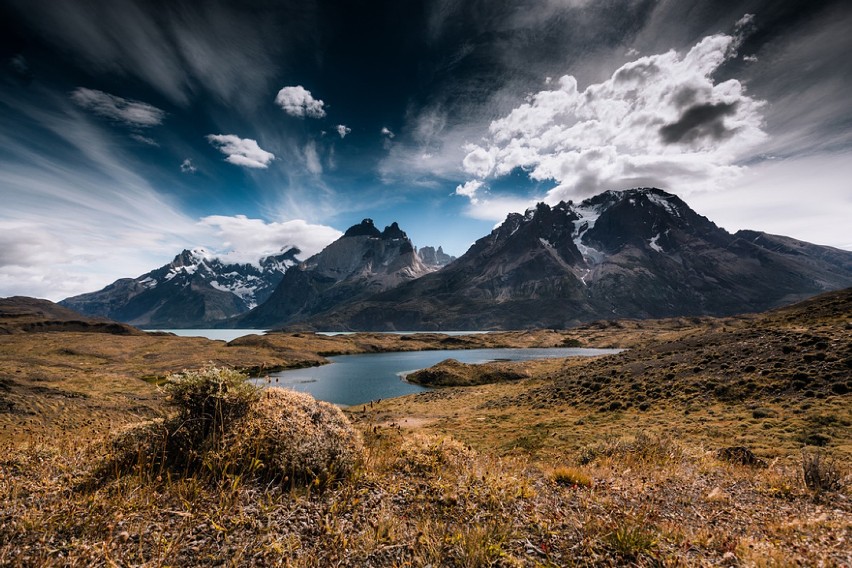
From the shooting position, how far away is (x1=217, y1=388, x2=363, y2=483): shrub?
7.51m

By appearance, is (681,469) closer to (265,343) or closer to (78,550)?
(78,550)

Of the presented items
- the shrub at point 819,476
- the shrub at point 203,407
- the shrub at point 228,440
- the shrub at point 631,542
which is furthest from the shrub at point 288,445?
the shrub at point 819,476

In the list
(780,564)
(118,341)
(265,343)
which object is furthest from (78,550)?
(118,341)

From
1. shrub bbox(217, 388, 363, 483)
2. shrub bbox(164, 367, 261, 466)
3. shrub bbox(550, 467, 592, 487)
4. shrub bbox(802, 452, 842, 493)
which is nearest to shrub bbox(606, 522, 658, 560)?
shrub bbox(550, 467, 592, 487)

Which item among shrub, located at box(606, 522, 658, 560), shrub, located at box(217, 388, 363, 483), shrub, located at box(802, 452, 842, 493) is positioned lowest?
shrub, located at box(802, 452, 842, 493)

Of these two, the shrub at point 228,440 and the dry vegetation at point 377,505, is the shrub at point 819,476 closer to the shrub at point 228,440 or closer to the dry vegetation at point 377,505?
the dry vegetation at point 377,505

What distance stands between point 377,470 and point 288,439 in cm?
224

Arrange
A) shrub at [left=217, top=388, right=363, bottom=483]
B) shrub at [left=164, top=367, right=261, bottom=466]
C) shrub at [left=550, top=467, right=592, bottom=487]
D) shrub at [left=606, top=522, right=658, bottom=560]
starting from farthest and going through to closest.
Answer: shrub at [left=550, top=467, right=592, bottom=487] → shrub at [left=164, top=367, right=261, bottom=466] → shrub at [left=217, top=388, right=363, bottom=483] → shrub at [left=606, top=522, right=658, bottom=560]

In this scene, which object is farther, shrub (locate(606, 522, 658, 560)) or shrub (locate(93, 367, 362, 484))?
shrub (locate(93, 367, 362, 484))

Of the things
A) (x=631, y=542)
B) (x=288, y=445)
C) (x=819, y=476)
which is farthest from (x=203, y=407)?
(x=819, y=476)

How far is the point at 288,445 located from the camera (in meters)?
7.86

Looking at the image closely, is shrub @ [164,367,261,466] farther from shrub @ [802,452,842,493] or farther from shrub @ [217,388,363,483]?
shrub @ [802,452,842,493]

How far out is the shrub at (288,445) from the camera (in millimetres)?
7512

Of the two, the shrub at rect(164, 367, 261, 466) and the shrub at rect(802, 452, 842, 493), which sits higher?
the shrub at rect(164, 367, 261, 466)
